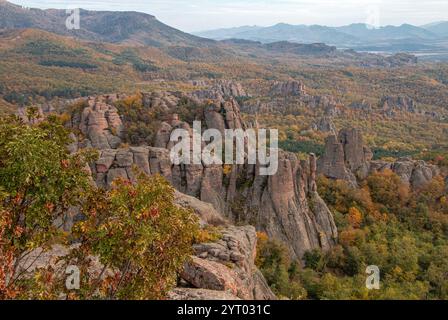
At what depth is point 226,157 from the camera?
45.3 meters

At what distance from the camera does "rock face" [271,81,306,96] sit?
181650 mm

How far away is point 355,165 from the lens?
2320 inches

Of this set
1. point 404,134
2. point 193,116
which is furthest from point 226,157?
point 404,134

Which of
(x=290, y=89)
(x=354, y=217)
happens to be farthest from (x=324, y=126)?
(x=354, y=217)

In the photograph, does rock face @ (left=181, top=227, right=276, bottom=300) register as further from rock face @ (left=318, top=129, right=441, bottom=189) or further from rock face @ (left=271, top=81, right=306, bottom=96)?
rock face @ (left=271, top=81, right=306, bottom=96)

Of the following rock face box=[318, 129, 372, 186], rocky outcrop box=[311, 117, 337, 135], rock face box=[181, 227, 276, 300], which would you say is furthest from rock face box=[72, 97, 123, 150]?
rocky outcrop box=[311, 117, 337, 135]

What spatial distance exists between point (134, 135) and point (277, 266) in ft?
84.3

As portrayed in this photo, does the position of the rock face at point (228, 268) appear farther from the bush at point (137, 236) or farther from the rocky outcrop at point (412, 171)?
the rocky outcrop at point (412, 171)

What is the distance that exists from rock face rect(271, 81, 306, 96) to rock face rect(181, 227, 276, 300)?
160 meters

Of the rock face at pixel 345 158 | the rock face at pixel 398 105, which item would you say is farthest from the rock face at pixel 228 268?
the rock face at pixel 398 105

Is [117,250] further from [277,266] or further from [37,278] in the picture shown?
[277,266]

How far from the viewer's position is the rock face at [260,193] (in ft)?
132
